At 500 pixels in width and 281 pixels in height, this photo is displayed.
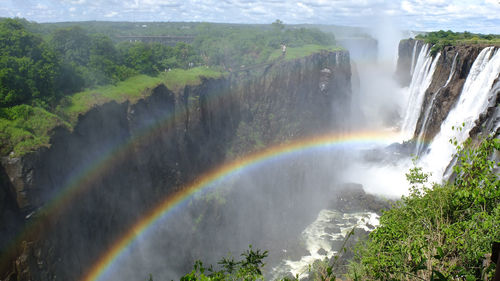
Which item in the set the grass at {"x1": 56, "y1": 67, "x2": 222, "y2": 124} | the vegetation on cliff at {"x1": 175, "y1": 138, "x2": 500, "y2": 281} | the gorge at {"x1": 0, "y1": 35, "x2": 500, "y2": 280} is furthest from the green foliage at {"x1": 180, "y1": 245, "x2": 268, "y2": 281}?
the grass at {"x1": 56, "y1": 67, "x2": 222, "y2": 124}

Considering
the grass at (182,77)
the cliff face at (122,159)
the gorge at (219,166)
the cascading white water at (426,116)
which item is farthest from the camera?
the grass at (182,77)

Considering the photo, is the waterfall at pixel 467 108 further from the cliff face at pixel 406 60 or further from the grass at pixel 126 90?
the cliff face at pixel 406 60

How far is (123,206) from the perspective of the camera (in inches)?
987

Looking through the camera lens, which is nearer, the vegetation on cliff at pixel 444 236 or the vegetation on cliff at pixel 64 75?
the vegetation on cliff at pixel 444 236

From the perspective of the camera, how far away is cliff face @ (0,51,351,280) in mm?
16812

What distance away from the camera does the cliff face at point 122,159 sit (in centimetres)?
1681

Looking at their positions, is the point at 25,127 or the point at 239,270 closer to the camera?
the point at 239,270

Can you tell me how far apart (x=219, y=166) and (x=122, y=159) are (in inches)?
573

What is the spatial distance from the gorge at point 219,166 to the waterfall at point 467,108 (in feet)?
0.41

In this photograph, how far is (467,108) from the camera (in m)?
24.8

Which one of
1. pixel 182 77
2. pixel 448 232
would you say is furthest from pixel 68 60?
pixel 448 232

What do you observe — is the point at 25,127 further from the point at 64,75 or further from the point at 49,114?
the point at 64,75

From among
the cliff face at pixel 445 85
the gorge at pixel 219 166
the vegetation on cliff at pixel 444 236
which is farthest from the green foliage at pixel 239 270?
the cliff face at pixel 445 85

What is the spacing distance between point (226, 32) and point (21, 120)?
55.7m
